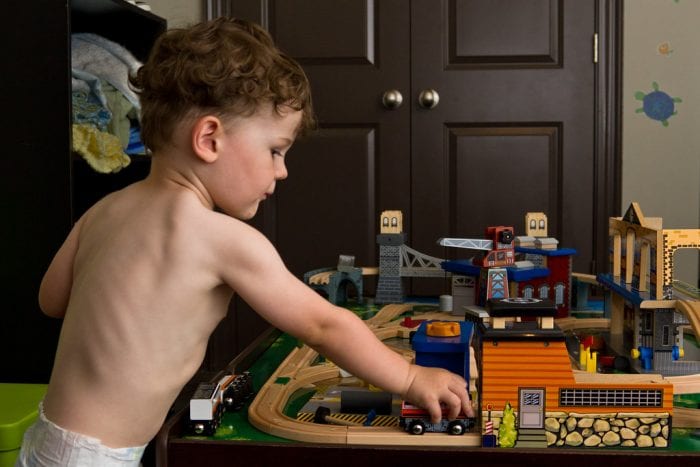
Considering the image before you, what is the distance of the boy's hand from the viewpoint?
1.03m

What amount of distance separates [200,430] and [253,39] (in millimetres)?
439

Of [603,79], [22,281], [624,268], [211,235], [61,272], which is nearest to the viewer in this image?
[211,235]

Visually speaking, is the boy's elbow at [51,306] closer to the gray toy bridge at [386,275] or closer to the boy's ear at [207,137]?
the boy's ear at [207,137]

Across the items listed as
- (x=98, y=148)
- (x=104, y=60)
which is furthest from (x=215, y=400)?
(x=104, y=60)

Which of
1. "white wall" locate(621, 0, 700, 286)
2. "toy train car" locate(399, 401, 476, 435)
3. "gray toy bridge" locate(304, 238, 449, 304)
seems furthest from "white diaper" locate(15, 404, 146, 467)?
"white wall" locate(621, 0, 700, 286)

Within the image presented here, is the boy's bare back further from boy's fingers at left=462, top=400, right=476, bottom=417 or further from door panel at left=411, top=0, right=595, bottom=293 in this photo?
door panel at left=411, top=0, right=595, bottom=293

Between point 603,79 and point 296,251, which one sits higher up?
point 603,79

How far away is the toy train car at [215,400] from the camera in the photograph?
1063 millimetres

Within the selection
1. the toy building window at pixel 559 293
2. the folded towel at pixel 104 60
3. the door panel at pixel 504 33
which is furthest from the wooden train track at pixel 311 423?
the door panel at pixel 504 33

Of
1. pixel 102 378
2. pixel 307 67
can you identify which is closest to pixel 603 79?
pixel 307 67

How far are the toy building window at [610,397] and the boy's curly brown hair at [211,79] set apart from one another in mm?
432

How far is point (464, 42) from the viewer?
2.90m

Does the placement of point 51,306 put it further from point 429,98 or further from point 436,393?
point 429,98

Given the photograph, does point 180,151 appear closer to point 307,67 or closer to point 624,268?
point 624,268
